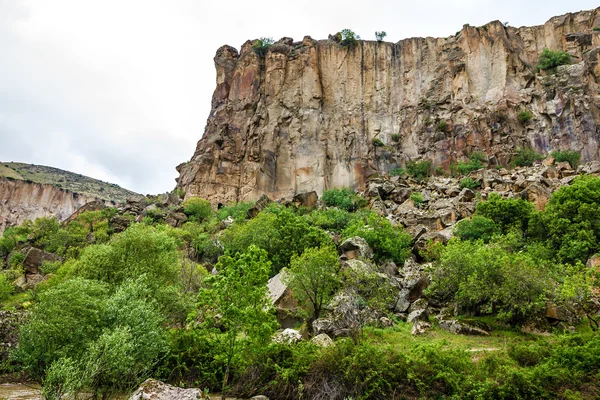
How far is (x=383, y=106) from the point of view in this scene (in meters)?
80.1

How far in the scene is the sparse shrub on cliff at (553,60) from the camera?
70.3 meters

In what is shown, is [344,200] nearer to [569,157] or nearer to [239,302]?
[569,157]

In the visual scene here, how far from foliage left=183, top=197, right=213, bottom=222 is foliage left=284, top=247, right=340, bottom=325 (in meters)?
40.9

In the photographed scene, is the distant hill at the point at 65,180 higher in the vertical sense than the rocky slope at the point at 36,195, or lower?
higher

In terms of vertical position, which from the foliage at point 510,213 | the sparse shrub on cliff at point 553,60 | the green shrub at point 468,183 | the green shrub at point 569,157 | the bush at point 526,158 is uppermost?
the sparse shrub on cliff at point 553,60

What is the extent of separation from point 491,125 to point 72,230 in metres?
69.3

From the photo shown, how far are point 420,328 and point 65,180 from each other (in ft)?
429

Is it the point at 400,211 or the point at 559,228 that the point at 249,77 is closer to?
the point at 400,211

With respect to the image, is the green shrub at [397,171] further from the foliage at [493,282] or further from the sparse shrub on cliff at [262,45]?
the foliage at [493,282]

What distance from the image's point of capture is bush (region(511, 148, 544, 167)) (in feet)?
207

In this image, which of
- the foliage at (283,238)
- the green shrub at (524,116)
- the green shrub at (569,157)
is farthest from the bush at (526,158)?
the foliage at (283,238)

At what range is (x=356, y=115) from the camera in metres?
79.3

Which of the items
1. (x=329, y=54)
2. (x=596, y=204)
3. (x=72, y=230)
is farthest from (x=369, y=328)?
(x=329, y=54)

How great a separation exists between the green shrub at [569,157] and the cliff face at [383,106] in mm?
4271
